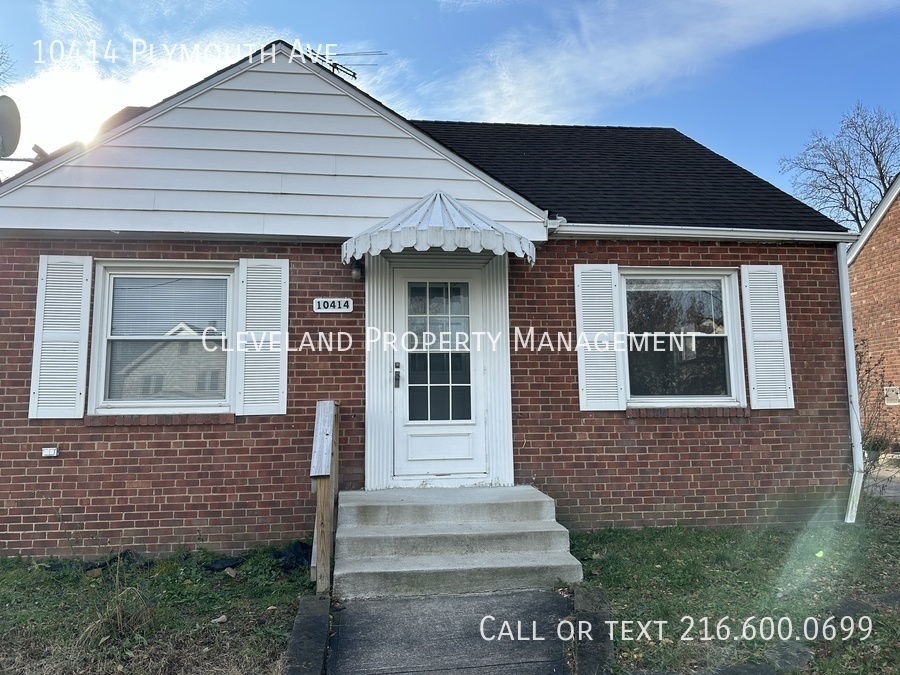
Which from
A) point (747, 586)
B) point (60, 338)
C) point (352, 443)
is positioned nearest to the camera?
point (747, 586)

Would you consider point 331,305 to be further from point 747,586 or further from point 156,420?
point 747,586

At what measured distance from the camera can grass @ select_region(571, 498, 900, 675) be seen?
314 cm

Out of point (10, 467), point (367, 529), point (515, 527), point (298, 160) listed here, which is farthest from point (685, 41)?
point (10, 467)

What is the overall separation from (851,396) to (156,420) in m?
6.70

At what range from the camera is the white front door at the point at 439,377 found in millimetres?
5242

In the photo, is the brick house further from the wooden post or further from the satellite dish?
the wooden post

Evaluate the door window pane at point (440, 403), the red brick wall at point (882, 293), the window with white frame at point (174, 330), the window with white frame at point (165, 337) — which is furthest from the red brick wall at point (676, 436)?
the red brick wall at point (882, 293)

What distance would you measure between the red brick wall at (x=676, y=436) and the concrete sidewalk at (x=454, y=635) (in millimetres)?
1707

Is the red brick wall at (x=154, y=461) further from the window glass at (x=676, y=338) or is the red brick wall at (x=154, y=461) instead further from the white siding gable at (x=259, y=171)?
the window glass at (x=676, y=338)

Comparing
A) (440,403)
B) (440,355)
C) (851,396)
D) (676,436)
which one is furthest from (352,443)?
(851,396)

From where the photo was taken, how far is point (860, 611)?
143 inches

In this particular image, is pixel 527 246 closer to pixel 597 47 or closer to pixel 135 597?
pixel 135 597

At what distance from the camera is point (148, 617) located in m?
Result: 3.39

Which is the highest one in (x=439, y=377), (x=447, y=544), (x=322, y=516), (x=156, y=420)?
(x=439, y=377)
